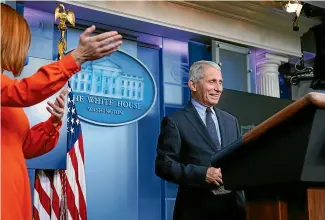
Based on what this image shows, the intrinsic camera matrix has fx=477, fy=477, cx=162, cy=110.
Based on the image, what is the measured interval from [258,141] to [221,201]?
0.93m

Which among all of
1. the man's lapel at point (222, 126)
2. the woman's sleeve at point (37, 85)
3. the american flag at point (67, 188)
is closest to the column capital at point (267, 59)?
the american flag at point (67, 188)

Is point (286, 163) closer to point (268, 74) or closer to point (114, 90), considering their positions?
point (114, 90)

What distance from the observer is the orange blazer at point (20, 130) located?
3.98 feet

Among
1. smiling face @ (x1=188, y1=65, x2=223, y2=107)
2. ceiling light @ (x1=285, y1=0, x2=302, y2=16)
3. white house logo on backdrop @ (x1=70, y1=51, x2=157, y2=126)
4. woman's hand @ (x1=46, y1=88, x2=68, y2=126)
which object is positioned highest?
ceiling light @ (x1=285, y1=0, x2=302, y2=16)

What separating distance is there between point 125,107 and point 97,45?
127 inches

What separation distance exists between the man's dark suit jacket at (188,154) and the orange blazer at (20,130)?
72 centimetres

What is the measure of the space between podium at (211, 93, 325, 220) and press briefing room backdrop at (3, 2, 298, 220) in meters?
2.76

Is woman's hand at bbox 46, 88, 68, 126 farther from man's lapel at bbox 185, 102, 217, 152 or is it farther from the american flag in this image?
the american flag

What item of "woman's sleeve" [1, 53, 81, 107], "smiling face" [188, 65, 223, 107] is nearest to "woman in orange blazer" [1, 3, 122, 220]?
"woman's sleeve" [1, 53, 81, 107]

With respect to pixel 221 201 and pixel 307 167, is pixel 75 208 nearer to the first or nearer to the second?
pixel 221 201

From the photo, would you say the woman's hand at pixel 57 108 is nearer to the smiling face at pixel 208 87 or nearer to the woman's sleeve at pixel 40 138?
the woman's sleeve at pixel 40 138

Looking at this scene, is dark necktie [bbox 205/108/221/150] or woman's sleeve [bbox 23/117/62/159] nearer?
woman's sleeve [bbox 23/117/62/159]

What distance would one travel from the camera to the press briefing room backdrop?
4.09m

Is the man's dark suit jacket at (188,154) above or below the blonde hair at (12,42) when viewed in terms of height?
below
